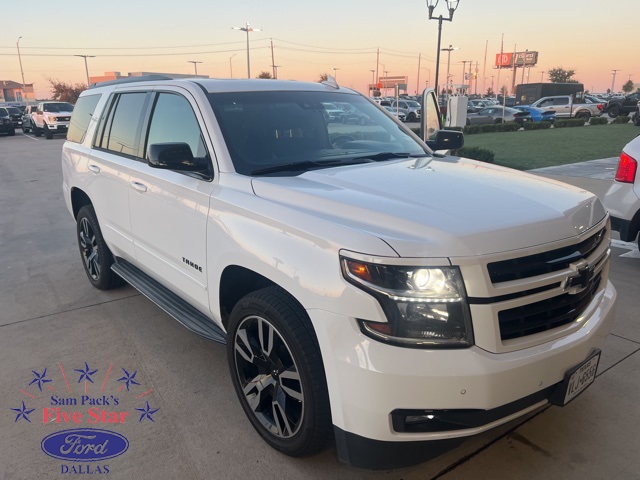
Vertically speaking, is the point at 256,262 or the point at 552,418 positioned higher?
the point at 256,262

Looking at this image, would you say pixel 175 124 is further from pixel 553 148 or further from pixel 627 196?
pixel 553 148

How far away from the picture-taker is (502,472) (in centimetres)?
254

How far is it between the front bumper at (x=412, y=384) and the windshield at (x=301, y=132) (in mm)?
1294

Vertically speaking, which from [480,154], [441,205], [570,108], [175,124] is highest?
[175,124]

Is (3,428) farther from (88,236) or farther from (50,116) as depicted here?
(50,116)

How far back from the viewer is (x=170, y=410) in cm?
317

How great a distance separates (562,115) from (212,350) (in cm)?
3585

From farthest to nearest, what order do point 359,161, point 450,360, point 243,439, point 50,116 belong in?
point 50,116, point 359,161, point 243,439, point 450,360

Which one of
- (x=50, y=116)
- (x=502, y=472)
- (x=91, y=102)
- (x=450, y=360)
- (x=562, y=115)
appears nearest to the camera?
(x=450, y=360)

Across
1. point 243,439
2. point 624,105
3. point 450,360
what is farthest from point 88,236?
point 624,105

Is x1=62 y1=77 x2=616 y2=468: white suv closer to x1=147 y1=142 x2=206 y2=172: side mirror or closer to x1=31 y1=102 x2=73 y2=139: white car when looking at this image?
x1=147 y1=142 x2=206 y2=172: side mirror

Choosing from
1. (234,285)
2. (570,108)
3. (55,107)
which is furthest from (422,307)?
(570,108)

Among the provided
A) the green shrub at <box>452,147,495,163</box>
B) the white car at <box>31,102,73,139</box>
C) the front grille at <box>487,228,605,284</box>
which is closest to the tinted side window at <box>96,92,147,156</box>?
the front grille at <box>487,228,605,284</box>

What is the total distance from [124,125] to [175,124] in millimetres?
1001
